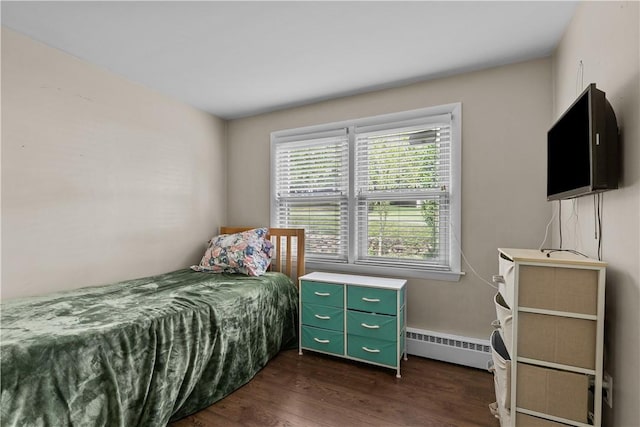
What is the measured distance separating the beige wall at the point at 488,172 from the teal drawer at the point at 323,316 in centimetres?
66

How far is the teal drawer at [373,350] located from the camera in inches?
86.2

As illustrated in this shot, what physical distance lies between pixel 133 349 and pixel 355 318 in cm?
151

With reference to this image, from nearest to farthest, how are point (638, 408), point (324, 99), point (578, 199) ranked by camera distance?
point (638, 408) < point (578, 199) < point (324, 99)

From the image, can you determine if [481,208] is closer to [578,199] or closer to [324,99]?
[578,199]

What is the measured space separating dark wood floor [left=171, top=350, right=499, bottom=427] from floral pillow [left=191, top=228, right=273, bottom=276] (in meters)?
0.87

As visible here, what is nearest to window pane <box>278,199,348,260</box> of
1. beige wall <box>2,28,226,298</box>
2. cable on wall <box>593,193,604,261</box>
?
beige wall <box>2,28,226,298</box>

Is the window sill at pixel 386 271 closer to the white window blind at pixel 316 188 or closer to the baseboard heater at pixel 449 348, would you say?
the white window blind at pixel 316 188

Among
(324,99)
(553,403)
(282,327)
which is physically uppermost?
(324,99)

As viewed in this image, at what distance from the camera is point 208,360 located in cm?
189

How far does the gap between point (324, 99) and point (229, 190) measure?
5.10ft

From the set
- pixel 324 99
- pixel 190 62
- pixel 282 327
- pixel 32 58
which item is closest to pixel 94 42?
pixel 32 58

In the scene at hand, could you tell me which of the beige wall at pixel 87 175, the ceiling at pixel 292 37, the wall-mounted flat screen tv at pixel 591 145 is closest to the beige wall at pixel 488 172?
A: the ceiling at pixel 292 37

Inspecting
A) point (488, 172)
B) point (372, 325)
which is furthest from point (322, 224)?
point (488, 172)

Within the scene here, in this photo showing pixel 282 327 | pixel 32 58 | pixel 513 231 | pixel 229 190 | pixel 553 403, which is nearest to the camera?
pixel 553 403
